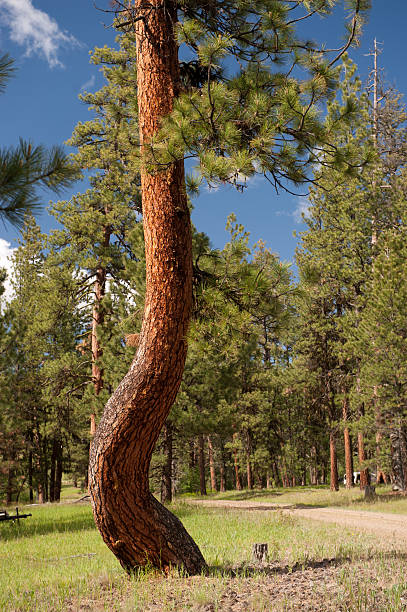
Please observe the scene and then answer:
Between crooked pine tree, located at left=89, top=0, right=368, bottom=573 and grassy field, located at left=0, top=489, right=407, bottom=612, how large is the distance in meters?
0.48

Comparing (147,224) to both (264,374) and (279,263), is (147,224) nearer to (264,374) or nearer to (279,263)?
(279,263)

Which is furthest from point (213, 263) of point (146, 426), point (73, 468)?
point (73, 468)

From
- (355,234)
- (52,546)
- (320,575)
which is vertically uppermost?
(355,234)

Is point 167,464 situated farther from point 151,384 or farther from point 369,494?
point 151,384

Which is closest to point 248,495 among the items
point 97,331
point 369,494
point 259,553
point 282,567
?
point 369,494

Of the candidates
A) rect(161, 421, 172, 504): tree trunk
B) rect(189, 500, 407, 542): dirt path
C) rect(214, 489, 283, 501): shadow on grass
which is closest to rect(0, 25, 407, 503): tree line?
rect(161, 421, 172, 504): tree trunk

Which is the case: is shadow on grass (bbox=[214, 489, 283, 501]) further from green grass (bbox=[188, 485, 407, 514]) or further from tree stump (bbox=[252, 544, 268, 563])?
tree stump (bbox=[252, 544, 268, 563])

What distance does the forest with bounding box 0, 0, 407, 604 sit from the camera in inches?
171

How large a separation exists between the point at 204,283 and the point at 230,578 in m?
3.02

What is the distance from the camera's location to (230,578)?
4.41 metres

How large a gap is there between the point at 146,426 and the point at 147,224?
6.56 ft

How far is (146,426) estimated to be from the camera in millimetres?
4324

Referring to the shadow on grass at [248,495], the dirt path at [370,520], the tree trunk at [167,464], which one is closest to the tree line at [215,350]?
the tree trunk at [167,464]

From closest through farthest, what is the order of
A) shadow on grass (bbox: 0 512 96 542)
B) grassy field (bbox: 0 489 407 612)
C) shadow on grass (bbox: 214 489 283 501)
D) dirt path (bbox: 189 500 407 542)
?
1. grassy field (bbox: 0 489 407 612)
2. dirt path (bbox: 189 500 407 542)
3. shadow on grass (bbox: 0 512 96 542)
4. shadow on grass (bbox: 214 489 283 501)
